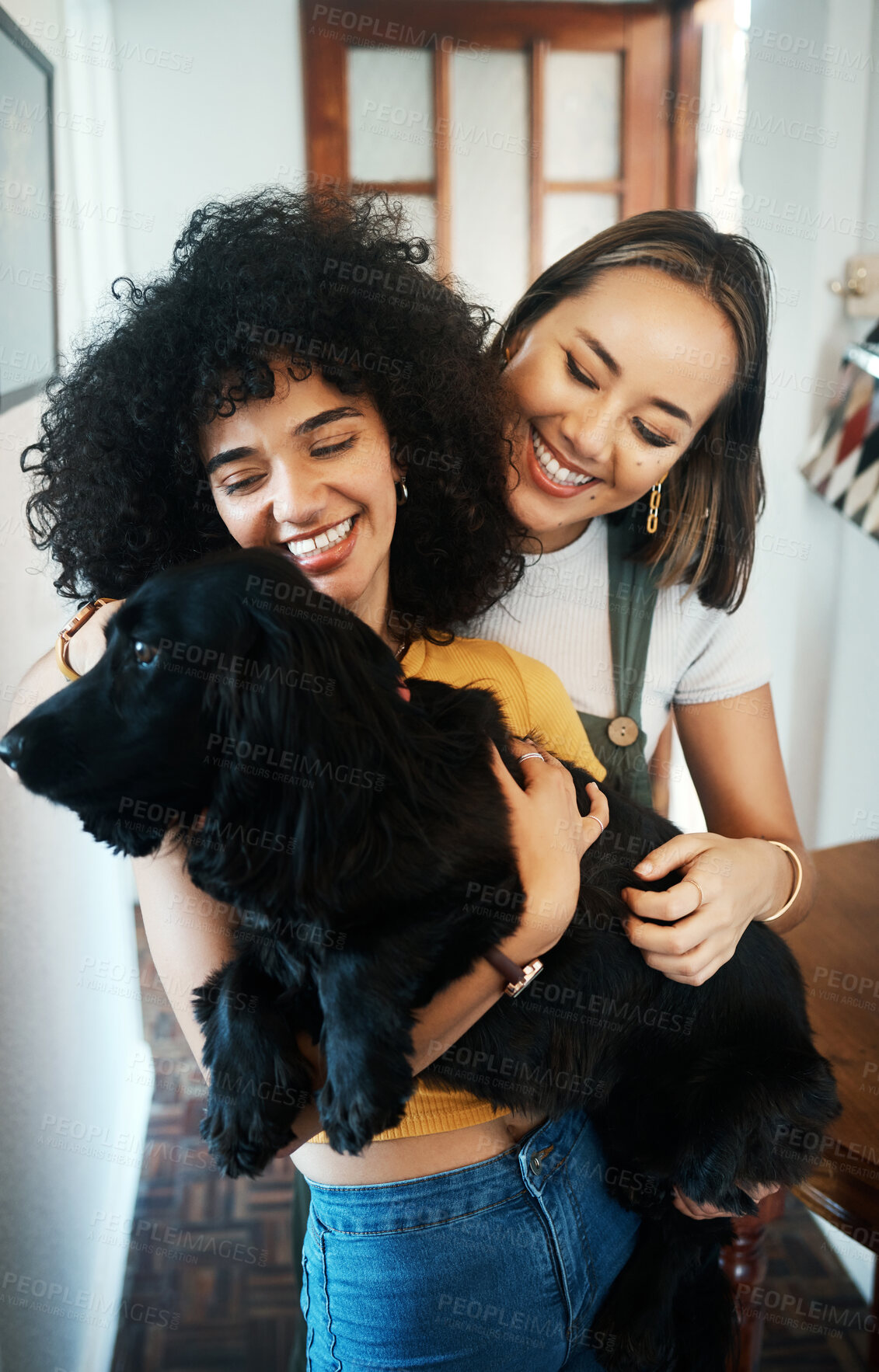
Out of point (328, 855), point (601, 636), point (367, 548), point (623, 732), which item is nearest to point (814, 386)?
point (601, 636)

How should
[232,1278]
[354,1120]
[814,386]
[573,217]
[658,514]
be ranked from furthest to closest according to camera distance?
1. [573,217]
2. [814,386]
3. [232,1278]
4. [658,514]
5. [354,1120]

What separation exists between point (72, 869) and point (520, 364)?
1.46m

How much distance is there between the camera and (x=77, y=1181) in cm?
203

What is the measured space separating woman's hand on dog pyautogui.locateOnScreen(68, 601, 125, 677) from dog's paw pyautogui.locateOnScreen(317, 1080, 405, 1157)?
1.79 ft

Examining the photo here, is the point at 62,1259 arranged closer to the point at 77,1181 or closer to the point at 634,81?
the point at 77,1181

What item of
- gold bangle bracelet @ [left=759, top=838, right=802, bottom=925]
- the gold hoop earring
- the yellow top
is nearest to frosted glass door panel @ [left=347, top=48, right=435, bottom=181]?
the gold hoop earring

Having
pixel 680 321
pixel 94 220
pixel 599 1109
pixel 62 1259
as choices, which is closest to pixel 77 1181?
pixel 62 1259

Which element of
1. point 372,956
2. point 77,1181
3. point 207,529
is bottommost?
point 77,1181

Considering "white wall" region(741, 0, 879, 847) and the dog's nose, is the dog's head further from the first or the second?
"white wall" region(741, 0, 879, 847)

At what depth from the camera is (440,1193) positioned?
3.56ft

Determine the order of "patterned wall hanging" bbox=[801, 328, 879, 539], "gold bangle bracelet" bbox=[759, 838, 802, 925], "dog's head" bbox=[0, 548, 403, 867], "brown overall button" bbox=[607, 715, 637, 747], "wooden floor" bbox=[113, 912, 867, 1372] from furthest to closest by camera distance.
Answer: "patterned wall hanging" bbox=[801, 328, 879, 539] → "wooden floor" bbox=[113, 912, 867, 1372] → "brown overall button" bbox=[607, 715, 637, 747] → "gold bangle bracelet" bbox=[759, 838, 802, 925] → "dog's head" bbox=[0, 548, 403, 867]

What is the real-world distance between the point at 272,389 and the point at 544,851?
0.63 m

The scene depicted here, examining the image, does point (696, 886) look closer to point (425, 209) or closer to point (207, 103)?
point (425, 209)

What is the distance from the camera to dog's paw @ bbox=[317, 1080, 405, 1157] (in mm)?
894
